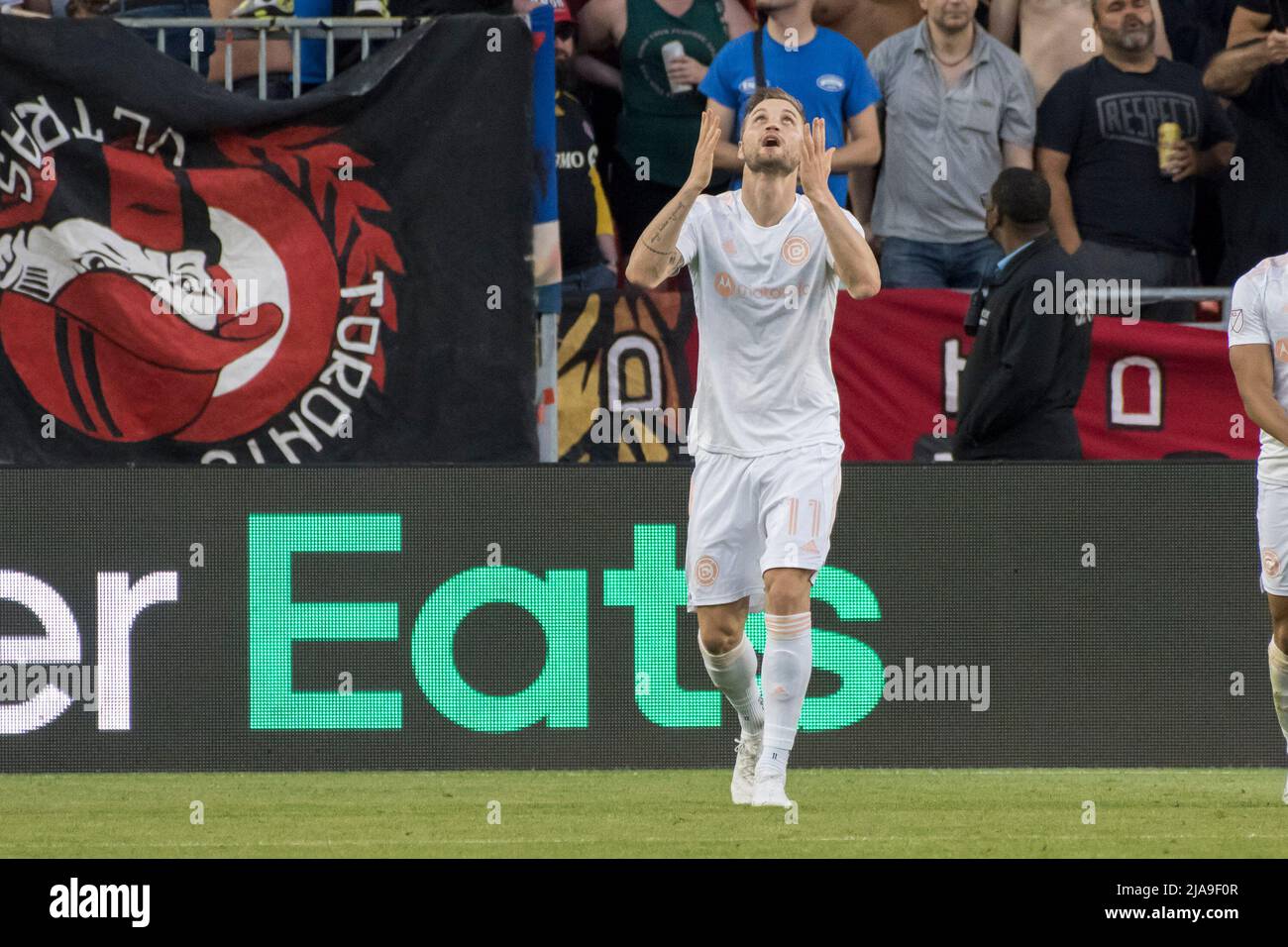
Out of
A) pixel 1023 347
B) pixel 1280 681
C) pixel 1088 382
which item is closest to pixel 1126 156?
pixel 1088 382

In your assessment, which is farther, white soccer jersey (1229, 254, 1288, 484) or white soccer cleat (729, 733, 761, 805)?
white soccer cleat (729, 733, 761, 805)

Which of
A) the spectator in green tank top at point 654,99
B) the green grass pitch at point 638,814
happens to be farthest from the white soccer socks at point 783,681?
the spectator in green tank top at point 654,99

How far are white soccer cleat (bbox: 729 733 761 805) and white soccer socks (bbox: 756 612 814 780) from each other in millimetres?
249

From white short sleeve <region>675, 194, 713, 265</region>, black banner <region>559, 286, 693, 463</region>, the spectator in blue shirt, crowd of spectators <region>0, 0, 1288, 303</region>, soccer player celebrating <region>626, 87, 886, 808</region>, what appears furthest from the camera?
crowd of spectators <region>0, 0, 1288, 303</region>

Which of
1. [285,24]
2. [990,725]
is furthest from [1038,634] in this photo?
[285,24]

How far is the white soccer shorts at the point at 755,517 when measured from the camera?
7.36m

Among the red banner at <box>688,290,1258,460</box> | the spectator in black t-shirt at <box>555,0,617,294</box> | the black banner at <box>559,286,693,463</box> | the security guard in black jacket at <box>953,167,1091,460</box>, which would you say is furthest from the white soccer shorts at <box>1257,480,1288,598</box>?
the spectator in black t-shirt at <box>555,0,617,294</box>

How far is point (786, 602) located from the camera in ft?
24.1

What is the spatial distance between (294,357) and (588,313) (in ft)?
4.65

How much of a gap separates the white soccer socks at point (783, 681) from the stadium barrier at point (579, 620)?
5.55ft

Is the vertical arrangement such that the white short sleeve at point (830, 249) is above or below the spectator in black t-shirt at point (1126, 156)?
below

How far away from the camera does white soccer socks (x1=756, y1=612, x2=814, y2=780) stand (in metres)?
7.38

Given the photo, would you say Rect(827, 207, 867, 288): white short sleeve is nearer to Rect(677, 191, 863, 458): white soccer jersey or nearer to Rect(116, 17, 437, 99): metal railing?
Rect(677, 191, 863, 458): white soccer jersey

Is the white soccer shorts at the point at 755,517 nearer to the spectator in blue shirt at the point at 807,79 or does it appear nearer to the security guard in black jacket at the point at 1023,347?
the security guard in black jacket at the point at 1023,347
